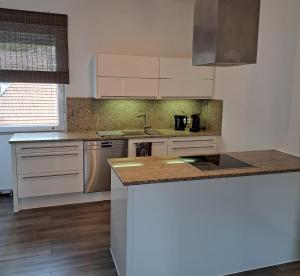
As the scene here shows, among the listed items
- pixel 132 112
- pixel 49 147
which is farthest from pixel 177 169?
pixel 132 112

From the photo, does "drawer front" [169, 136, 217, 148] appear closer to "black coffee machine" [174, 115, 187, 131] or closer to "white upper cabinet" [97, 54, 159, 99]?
"black coffee machine" [174, 115, 187, 131]

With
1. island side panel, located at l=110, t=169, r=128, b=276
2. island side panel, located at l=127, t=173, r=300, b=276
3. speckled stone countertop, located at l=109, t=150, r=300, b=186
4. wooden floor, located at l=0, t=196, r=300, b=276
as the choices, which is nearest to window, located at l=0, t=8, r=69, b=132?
wooden floor, located at l=0, t=196, r=300, b=276

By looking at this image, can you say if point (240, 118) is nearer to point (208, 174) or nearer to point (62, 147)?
point (208, 174)

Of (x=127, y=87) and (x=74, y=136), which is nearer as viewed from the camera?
(x=74, y=136)

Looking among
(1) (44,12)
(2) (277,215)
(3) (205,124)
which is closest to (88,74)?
(1) (44,12)

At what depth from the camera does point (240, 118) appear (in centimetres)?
370

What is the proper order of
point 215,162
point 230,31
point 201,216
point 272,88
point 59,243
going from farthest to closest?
1. point 272,88
2. point 59,243
3. point 215,162
4. point 201,216
5. point 230,31

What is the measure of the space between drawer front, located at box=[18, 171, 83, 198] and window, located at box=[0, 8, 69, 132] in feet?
2.65

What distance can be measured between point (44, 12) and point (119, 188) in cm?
274

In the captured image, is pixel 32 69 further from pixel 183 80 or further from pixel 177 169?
pixel 177 169

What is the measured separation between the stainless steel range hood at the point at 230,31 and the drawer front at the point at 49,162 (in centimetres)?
212

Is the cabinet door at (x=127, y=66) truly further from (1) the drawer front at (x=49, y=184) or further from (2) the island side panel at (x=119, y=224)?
(2) the island side panel at (x=119, y=224)

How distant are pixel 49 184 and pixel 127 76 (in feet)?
5.58

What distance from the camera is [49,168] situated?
3.58m
